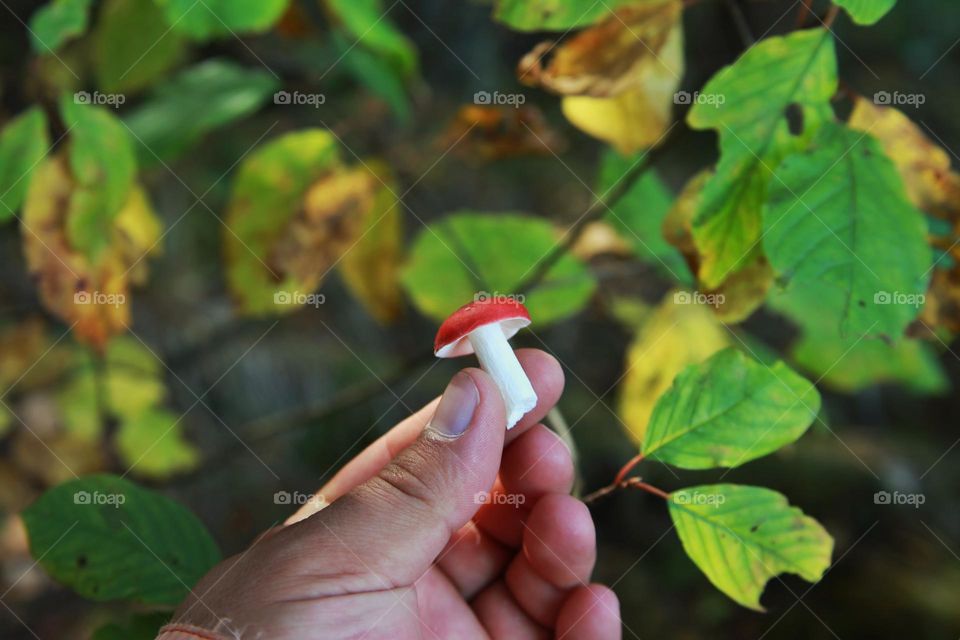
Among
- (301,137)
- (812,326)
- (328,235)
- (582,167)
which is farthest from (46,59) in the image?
(812,326)

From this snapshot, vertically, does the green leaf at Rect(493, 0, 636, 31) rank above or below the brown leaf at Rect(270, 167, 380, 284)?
above

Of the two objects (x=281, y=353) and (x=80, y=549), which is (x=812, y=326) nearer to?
(x=80, y=549)

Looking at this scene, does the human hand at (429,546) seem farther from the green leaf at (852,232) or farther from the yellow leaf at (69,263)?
the yellow leaf at (69,263)

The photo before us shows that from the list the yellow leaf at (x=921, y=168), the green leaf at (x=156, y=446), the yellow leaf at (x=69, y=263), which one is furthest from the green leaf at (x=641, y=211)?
the green leaf at (x=156, y=446)

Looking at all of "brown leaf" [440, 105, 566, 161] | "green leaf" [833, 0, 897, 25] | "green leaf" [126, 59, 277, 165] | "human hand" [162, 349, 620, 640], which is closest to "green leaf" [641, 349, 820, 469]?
"human hand" [162, 349, 620, 640]

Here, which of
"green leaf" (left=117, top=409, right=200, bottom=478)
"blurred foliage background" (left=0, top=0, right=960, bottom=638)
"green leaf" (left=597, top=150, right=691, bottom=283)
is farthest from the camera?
"green leaf" (left=117, top=409, right=200, bottom=478)

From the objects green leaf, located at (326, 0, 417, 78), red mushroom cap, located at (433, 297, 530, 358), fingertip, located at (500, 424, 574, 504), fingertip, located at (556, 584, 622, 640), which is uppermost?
→ green leaf, located at (326, 0, 417, 78)

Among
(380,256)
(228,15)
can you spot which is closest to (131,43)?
(228,15)

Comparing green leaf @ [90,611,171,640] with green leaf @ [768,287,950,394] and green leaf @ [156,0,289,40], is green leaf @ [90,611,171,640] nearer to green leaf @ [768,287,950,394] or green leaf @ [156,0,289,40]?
green leaf @ [156,0,289,40]
